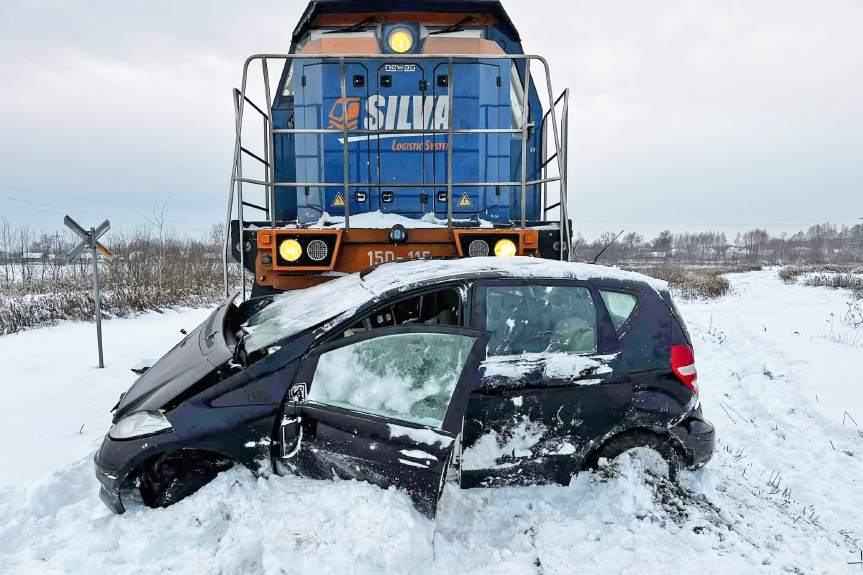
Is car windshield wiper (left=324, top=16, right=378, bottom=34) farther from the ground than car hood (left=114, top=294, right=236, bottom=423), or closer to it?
farther from the ground

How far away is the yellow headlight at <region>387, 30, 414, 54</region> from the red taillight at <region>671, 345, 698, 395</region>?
4528mm

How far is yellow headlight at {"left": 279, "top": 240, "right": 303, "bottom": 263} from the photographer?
14.5 feet

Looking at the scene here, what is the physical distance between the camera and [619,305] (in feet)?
9.10

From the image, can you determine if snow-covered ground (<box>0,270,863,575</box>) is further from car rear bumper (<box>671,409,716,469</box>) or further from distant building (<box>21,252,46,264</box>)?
distant building (<box>21,252,46,264</box>)

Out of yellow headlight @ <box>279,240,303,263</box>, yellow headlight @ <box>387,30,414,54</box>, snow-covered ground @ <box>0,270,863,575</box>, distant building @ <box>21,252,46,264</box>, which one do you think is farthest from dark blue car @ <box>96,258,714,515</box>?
distant building @ <box>21,252,46,264</box>

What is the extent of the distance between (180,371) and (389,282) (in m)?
1.34

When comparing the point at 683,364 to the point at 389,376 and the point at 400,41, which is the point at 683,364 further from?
the point at 400,41

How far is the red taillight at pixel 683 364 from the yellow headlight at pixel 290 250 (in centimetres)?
336

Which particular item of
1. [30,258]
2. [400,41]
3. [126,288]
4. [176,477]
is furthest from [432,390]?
[30,258]

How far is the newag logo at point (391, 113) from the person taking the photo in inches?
218

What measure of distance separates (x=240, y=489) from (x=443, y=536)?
1.10 metres

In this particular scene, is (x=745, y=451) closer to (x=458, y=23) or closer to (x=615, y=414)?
(x=615, y=414)

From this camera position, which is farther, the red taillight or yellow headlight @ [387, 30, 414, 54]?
yellow headlight @ [387, 30, 414, 54]

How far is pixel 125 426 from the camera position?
7.70ft
